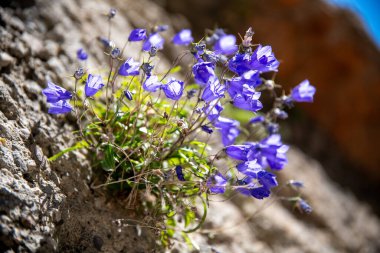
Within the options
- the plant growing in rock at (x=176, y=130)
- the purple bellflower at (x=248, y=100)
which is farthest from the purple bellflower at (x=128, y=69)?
the purple bellflower at (x=248, y=100)

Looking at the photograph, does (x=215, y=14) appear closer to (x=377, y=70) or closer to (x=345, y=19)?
(x=345, y=19)

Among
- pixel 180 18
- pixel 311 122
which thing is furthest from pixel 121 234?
pixel 311 122

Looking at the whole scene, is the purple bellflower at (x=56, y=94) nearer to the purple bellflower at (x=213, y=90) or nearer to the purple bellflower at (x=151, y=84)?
the purple bellflower at (x=151, y=84)

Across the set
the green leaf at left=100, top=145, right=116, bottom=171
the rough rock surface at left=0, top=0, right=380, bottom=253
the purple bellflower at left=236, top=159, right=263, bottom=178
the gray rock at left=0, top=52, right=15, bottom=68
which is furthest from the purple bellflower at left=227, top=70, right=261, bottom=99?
the gray rock at left=0, top=52, right=15, bottom=68

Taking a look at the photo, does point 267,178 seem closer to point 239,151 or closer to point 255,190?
point 255,190

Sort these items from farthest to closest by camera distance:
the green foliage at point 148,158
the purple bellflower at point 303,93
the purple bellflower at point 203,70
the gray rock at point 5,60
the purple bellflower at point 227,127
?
the gray rock at point 5,60 < the purple bellflower at point 303,93 < the purple bellflower at point 227,127 < the green foliage at point 148,158 < the purple bellflower at point 203,70

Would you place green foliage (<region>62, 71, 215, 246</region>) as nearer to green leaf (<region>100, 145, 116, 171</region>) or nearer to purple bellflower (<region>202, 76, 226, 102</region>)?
green leaf (<region>100, 145, 116, 171</region>)
